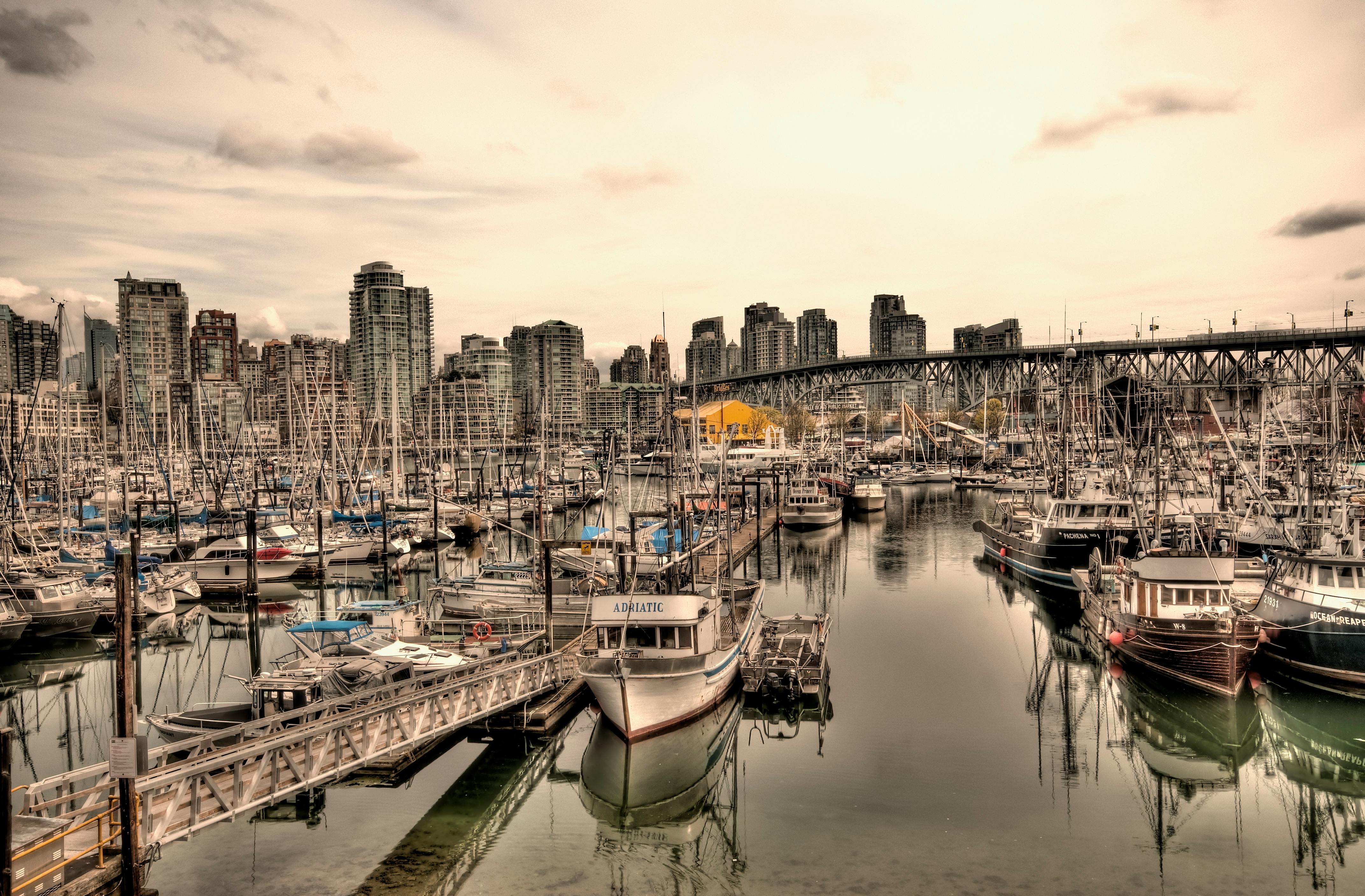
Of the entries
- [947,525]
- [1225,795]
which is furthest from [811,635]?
[947,525]

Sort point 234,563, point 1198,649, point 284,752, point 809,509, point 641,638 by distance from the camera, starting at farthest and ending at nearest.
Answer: point 809,509 < point 234,563 < point 1198,649 < point 641,638 < point 284,752

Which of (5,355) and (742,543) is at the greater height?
(5,355)

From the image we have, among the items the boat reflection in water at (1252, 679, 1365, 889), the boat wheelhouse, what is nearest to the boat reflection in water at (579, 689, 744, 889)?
the boat reflection in water at (1252, 679, 1365, 889)

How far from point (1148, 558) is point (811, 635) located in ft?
41.8

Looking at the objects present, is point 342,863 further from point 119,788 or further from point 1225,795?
point 1225,795

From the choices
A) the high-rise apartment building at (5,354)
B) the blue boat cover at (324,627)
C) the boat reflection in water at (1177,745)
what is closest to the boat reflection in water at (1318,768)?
the boat reflection in water at (1177,745)

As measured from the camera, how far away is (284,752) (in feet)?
64.4

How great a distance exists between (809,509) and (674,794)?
57.4 meters

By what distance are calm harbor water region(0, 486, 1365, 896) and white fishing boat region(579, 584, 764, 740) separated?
3.77 feet

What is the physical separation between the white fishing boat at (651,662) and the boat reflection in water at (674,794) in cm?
75

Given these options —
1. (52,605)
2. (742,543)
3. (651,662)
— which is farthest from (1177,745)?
(52,605)

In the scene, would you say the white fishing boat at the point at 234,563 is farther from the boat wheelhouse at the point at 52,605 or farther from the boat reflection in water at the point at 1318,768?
the boat reflection in water at the point at 1318,768

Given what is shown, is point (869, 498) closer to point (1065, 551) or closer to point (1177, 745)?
point (1065, 551)

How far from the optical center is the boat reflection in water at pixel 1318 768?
21734 mm
